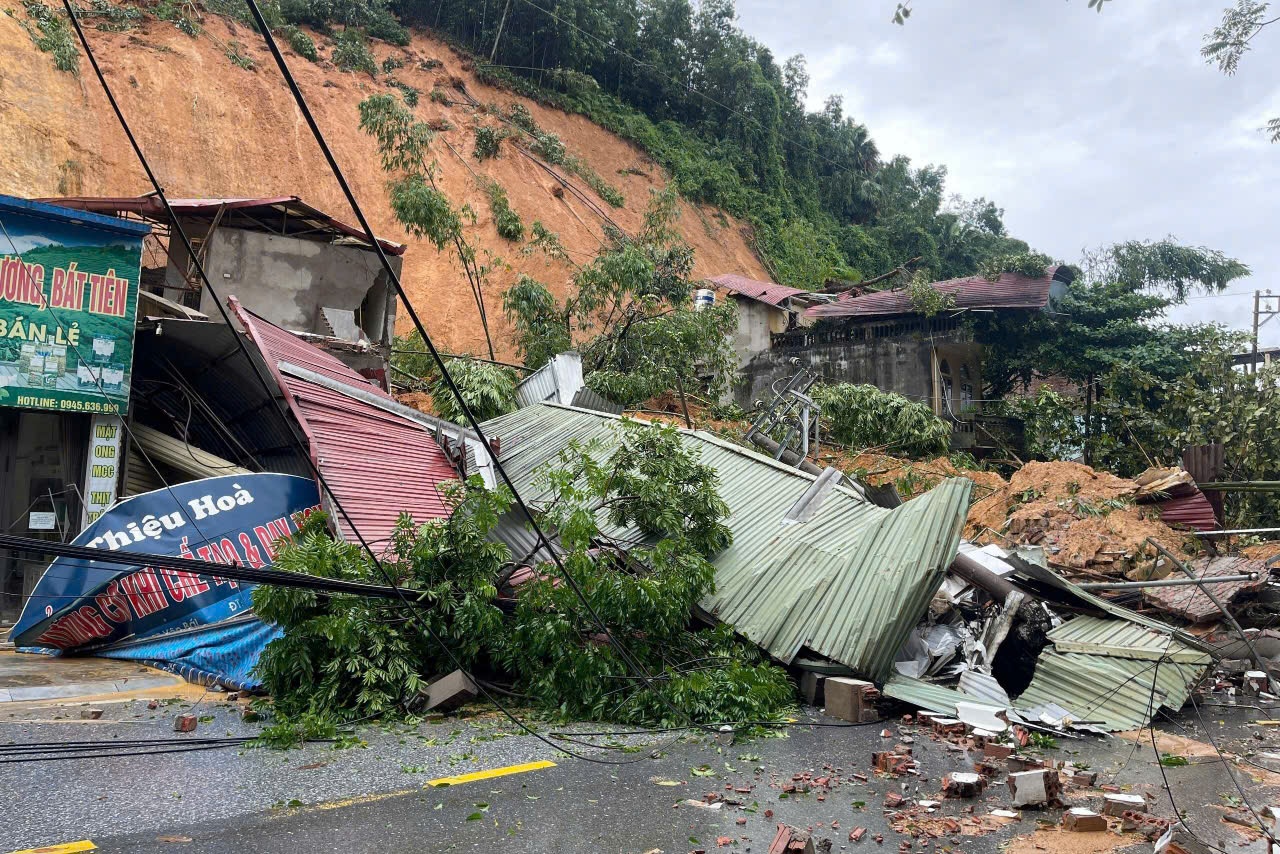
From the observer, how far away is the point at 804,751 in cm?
735

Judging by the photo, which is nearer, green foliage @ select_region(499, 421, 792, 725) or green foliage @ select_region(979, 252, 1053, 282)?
green foliage @ select_region(499, 421, 792, 725)

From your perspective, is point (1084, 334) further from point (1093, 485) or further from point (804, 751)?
point (804, 751)

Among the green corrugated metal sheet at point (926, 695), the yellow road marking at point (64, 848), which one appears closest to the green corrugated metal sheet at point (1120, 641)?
the green corrugated metal sheet at point (926, 695)

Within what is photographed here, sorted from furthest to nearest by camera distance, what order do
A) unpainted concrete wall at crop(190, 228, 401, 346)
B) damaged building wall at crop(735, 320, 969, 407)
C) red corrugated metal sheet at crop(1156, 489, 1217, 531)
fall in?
damaged building wall at crop(735, 320, 969, 407) → unpainted concrete wall at crop(190, 228, 401, 346) → red corrugated metal sheet at crop(1156, 489, 1217, 531)

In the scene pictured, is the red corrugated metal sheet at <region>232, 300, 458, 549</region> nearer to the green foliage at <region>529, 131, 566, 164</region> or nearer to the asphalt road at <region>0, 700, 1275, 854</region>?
the asphalt road at <region>0, 700, 1275, 854</region>

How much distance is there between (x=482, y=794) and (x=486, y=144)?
1398 inches

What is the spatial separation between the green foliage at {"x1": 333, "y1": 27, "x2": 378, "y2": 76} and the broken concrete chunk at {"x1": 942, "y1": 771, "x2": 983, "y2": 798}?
39152 mm

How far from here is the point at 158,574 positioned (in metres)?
9.68

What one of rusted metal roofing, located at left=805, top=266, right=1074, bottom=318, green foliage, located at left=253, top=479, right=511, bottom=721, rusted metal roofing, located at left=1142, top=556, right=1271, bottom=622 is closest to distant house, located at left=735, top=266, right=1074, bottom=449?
rusted metal roofing, located at left=805, top=266, right=1074, bottom=318

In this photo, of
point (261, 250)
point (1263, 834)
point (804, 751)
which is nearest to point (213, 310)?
point (261, 250)

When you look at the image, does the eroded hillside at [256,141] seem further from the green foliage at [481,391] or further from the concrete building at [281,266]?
the green foliage at [481,391]

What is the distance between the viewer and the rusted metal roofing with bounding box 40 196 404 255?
16.0 metres

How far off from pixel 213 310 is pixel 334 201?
21.8 meters

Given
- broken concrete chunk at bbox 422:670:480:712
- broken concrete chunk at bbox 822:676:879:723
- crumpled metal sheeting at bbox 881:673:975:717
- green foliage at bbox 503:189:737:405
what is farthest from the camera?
green foliage at bbox 503:189:737:405
